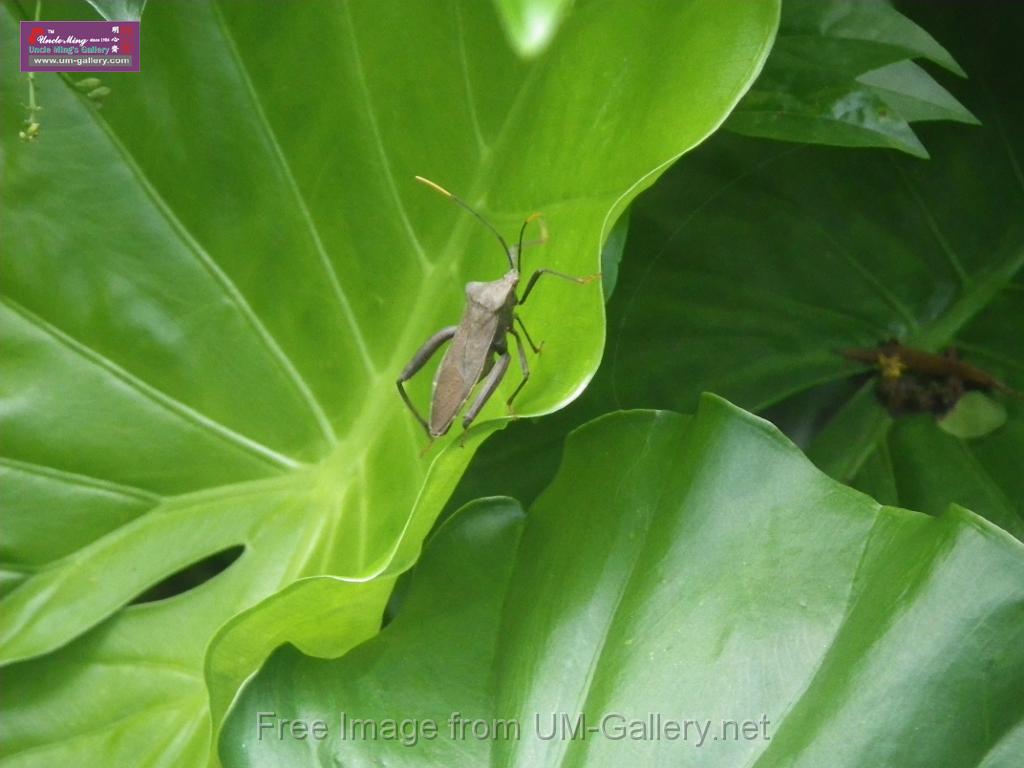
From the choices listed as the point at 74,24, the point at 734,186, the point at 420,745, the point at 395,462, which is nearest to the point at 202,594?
the point at 395,462

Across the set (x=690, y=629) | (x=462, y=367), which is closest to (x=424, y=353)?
(x=462, y=367)

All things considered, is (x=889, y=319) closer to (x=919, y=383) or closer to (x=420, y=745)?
(x=919, y=383)

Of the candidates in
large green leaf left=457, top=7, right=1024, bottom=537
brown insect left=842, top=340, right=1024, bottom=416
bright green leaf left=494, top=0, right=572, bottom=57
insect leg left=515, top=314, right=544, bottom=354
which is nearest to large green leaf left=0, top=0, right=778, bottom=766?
insect leg left=515, top=314, right=544, bottom=354

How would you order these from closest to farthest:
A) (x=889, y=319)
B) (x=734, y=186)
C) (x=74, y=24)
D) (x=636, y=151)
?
(x=636, y=151) < (x=74, y=24) < (x=734, y=186) < (x=889, y=319)

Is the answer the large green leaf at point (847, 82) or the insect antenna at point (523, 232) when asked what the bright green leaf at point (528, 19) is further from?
the large green leaf at point (847, 82)

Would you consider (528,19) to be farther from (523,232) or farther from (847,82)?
(847,82)

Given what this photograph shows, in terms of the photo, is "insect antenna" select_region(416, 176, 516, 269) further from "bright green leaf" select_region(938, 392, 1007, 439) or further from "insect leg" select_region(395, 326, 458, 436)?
"bright green leaf" select_region(938, 392, 1007, 439)
